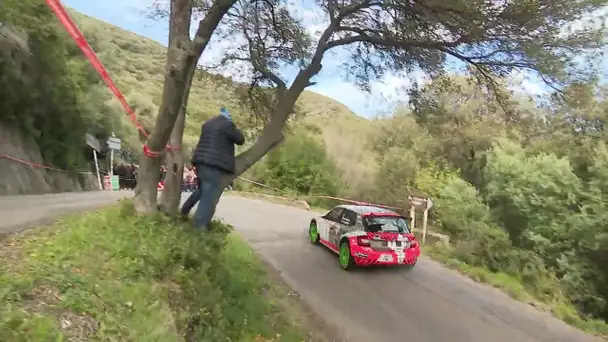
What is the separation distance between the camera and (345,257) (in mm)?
10734

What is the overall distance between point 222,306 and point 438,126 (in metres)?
7.74

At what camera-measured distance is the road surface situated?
747cm

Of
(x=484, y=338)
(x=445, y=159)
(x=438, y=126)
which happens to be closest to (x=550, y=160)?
(x=438, y=126)

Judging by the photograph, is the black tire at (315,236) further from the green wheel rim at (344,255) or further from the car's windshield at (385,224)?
the car's windshield at (385,224)

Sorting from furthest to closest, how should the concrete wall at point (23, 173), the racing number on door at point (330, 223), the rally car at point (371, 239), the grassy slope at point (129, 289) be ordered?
the concrete wall at point (23, 173), the racing number on door at point (330, 223), the rally car at point (371, 239), the grassy slope at point (129, 289)

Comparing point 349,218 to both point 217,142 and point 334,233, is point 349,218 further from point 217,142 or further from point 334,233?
point 217,142

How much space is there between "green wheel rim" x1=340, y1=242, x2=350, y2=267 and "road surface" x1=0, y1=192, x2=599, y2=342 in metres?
0.28

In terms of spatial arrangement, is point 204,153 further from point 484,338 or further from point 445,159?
point 445,159

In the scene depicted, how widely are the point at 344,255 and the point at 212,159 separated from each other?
493 cm

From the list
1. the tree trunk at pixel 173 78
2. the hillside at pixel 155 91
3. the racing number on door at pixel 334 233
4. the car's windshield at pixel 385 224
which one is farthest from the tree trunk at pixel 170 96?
the racing number on door at pixel 334 233

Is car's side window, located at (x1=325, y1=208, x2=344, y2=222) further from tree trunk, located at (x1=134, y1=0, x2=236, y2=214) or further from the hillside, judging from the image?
tree trunk, located at (x1=134, y1=0, x2=236, y2=214)

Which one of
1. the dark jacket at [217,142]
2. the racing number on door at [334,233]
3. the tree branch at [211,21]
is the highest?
the tree branch at [211,21]

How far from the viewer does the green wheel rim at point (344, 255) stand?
34.9ft

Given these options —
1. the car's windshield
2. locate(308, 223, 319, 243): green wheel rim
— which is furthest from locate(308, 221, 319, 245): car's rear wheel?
the car's windshield
